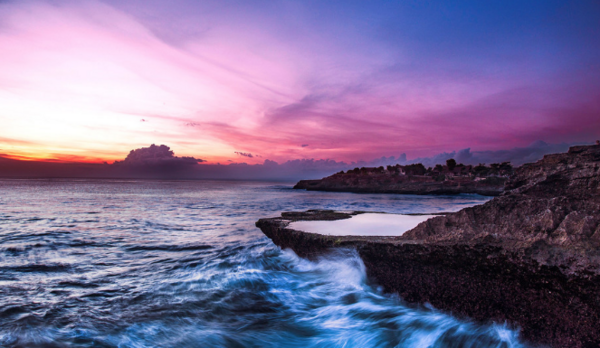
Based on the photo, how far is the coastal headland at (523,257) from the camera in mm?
2869

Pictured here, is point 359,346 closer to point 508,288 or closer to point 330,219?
point 508,288

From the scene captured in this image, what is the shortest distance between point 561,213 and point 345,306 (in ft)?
10.9

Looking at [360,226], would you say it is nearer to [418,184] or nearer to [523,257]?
[523,257]

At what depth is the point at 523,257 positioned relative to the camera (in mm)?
3203

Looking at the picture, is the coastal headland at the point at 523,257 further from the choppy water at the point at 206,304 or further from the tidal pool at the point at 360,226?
the tidal pool at the point at 360,226

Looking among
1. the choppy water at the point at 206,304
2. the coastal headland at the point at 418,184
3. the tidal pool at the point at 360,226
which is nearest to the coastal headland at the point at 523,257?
the choppy water at the point at 206,304

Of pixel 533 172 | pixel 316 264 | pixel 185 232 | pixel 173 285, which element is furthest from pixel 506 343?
pixel 185 232

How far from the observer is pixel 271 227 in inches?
294

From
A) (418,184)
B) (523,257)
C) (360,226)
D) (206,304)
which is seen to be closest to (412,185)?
(418,184)

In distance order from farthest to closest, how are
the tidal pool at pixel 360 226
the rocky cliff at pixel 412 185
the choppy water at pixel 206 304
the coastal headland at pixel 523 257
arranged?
the rocky cliff at pixel 412 185, the tidal pool at pixel 360 226, the choppy water at pixel 206 304, the coastal headland at pixel 523 257

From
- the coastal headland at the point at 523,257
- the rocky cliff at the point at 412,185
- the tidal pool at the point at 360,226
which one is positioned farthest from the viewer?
the rocky cliff at the point at 412,185

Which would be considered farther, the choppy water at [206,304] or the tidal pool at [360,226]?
the tidal pool at [360,226]

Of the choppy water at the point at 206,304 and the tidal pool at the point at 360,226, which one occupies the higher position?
the tidal pool at the point at 360,226

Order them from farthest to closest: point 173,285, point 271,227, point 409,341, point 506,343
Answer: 1. point 271,227
2. point 173,285
3. point 409,341
4. point 506,343
